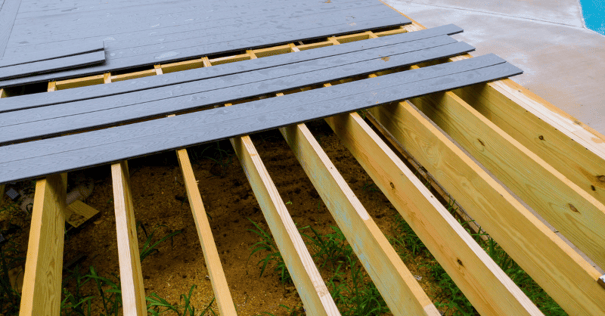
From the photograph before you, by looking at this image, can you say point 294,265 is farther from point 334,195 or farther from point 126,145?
point 126,145

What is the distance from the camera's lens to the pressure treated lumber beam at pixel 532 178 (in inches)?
58.2

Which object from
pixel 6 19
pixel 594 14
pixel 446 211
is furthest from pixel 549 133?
pixel 594 14

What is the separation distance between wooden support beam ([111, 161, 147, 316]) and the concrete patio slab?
2.98 metres

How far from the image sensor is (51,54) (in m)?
2.48

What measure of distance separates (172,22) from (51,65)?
0.94 meters

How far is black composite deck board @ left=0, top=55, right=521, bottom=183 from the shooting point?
171cm

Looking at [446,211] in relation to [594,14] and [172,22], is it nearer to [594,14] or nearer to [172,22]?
[172,22]

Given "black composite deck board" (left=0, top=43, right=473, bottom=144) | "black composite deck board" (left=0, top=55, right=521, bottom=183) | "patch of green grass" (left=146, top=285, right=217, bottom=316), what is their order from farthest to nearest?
"patch of green grass" (left=146, top=285, right=217, bottom=316)
"black composite deck board" (left=0, top=43, right=473, bottom=144)
"black composite deck board" (left=0, top=55, right=521, bottom=183)

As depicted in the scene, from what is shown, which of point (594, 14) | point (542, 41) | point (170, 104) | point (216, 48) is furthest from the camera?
point (594, 14)

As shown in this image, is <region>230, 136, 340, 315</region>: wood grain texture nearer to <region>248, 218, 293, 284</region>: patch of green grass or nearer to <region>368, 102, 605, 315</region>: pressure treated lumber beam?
<region>248, 218, 293, 284</region>: patch of green grass

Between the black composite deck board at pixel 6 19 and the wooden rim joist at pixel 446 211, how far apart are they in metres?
1.51

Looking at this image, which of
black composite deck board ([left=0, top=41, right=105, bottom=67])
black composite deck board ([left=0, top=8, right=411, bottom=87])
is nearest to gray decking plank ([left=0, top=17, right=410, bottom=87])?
black composite deck board ([left=0, top=8, right=411, bottom=87])

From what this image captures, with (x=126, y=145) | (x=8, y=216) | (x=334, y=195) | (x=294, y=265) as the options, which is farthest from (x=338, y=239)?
(x=8, y=216)

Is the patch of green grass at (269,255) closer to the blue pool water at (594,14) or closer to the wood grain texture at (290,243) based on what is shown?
the wood grain texture at (290,243)
